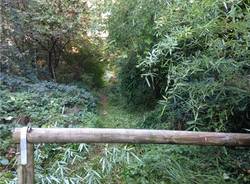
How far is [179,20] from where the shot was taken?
2.78 metres

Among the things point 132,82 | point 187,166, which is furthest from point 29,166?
point 132,82

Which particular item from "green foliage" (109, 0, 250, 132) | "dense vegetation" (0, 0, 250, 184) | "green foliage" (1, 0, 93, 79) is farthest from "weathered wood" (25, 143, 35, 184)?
"green foliage" (1, 0, 93, 79)

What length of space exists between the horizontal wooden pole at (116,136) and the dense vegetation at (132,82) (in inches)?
15.9

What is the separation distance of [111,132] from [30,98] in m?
3.21

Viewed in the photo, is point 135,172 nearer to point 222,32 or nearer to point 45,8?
point 222,32

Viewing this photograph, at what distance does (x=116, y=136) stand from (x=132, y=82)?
3.70m

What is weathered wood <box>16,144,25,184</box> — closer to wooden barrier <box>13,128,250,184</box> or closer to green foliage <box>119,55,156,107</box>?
wooden barrier <box>13,128,250,184</box>

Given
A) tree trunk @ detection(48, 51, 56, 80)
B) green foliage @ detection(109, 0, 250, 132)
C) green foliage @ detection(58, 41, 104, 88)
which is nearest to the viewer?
green foliage @ detection(109, 0, 250, 132)

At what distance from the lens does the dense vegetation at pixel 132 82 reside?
2.60 meters

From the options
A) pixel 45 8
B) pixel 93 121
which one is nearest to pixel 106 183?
pixel 93 121

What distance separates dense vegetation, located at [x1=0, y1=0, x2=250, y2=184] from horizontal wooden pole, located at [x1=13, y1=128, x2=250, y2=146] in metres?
0.40

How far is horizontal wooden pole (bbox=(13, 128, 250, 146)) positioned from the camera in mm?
2072

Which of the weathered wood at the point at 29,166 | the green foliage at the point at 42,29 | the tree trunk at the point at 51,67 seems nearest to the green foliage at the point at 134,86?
the green foliage at the point at 42,29

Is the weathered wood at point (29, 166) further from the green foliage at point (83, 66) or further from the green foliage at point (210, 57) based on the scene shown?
the green foliage at point (83, 66)
